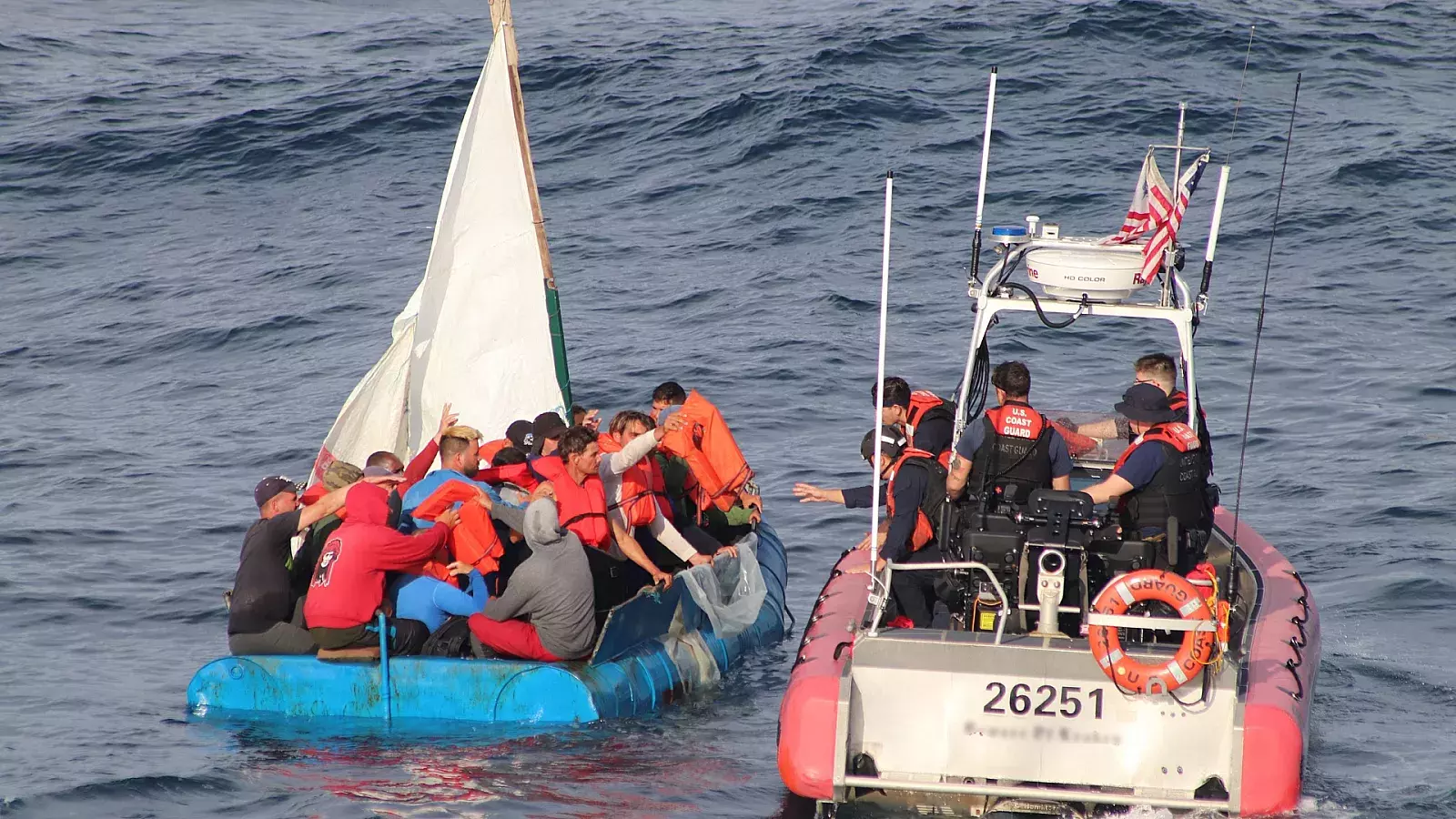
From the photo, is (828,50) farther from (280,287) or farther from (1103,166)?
(280,287)

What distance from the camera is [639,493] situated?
327 inches

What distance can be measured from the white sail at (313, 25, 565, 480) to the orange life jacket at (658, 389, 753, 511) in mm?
1603

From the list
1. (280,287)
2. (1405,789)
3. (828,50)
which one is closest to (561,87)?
(828,50)

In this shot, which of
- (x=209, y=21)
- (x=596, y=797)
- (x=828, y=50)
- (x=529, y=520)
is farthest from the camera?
(x=209, y=21)

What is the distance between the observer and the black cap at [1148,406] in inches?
277

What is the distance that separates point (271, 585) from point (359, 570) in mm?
556

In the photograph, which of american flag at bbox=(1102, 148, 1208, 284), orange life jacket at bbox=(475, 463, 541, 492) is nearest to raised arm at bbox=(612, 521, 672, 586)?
orange life jacket at bbox=(475, 463, 541, 492)

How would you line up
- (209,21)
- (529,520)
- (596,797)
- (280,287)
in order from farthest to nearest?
1. (209,21)
2. (280,287)
3. (529,520)
4. (596,797)

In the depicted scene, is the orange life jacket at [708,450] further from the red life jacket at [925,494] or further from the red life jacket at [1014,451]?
the red life jacket at [1014,451]

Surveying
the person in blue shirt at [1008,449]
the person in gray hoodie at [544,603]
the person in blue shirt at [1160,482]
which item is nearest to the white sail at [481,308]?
the person in gray hoodie at [544,603]

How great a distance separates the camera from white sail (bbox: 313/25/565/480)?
1032 cm

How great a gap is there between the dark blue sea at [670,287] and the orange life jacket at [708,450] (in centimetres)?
106

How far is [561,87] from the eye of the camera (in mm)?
24562

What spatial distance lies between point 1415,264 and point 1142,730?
13.3 metres
